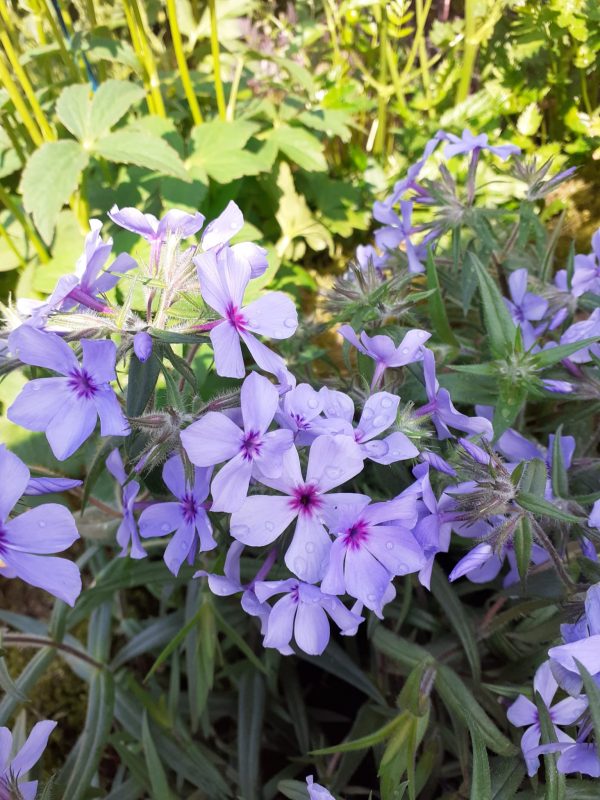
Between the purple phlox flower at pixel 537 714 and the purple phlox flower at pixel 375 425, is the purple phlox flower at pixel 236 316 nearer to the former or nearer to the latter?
the purple phlox flower at pixel 375 425

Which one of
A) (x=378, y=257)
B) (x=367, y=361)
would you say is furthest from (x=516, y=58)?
(x=367, y=361)

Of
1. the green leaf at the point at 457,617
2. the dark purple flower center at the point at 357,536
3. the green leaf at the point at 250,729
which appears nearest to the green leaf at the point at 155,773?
the green leaf at the point at 250,729

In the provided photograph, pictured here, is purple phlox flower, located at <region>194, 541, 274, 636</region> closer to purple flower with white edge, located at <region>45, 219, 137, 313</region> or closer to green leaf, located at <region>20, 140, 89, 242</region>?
purple flower with white edge, located at <region>45, 219, 137, 313</region>

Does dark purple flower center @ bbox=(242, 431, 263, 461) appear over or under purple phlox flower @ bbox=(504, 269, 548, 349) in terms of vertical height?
over

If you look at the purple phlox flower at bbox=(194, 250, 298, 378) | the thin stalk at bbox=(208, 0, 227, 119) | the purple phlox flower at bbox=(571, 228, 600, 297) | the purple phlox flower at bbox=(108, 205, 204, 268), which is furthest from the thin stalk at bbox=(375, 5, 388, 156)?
the purple phlox flower at bbox=(194, 250, 298, 378)

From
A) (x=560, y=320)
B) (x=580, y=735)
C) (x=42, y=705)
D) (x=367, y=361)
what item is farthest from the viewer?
(x=42, y=705)

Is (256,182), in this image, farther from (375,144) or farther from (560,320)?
(560,320)
